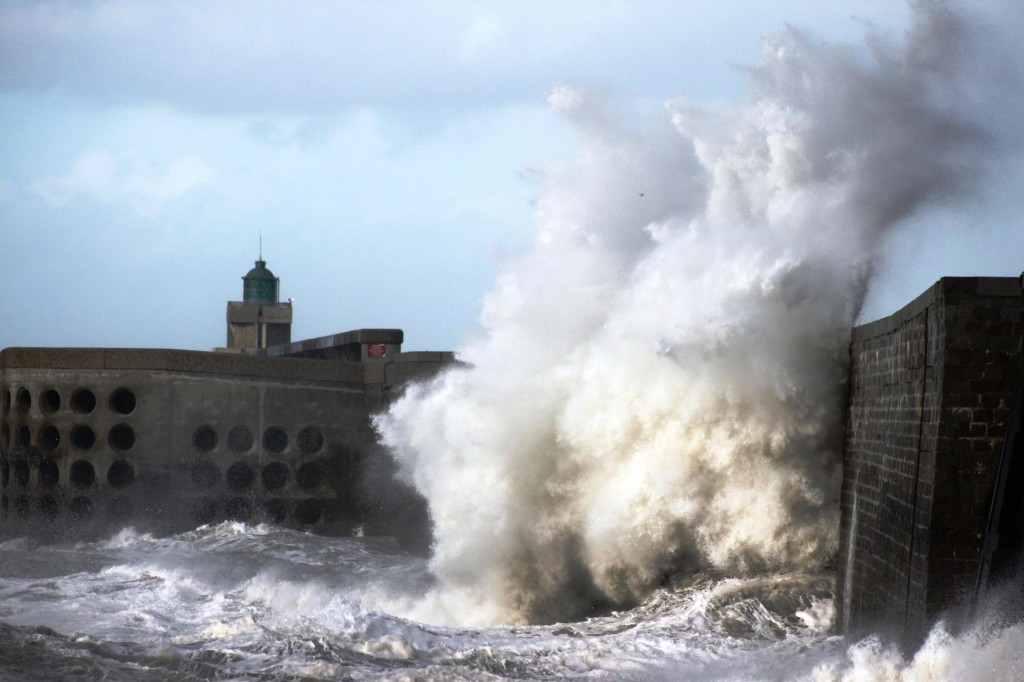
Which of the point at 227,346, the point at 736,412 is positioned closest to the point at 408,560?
the point at 736,412

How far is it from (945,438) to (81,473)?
55.2 feet

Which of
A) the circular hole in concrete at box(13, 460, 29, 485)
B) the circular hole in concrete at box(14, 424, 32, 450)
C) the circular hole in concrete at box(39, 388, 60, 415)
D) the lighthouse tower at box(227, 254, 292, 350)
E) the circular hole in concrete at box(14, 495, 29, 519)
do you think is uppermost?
the lighthouse tower at box(227, 254, 292, 350)

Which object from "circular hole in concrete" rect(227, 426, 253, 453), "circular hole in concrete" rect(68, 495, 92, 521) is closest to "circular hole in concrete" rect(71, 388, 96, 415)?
"circular hole in concrete" rect(68, 495, 92, 521)

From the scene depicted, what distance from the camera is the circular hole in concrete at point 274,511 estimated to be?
2275 centimetres

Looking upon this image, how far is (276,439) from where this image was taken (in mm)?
22922

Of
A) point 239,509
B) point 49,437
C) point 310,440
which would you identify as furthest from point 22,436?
point 310,440

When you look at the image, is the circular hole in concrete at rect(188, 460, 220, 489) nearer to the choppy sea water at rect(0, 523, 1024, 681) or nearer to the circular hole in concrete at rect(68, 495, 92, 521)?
the circular hole in concrete at rect(68, 495, 92, 521)

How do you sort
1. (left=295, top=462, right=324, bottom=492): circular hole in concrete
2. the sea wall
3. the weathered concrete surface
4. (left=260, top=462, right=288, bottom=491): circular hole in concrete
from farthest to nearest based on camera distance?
(left=295, top=462, right=324, bottom=492): circular hole in concrete → (left=260, top=462, right=288, bottom=491): circular hole in concrete → the weathered concrete surface → the sea wall

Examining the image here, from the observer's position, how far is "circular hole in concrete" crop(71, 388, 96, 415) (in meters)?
22.0

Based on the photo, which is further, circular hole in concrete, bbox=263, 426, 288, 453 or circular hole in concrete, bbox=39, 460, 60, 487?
circular hole in concrete, bbox=263, 426, 288, 453

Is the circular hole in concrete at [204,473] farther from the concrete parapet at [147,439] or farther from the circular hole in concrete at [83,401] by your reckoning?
the circular hole in concrete at [83,401]

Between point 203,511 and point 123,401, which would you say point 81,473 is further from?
point 203,511

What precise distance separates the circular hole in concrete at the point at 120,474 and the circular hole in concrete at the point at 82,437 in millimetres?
538

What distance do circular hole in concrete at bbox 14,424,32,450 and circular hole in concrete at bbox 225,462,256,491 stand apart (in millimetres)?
3402
